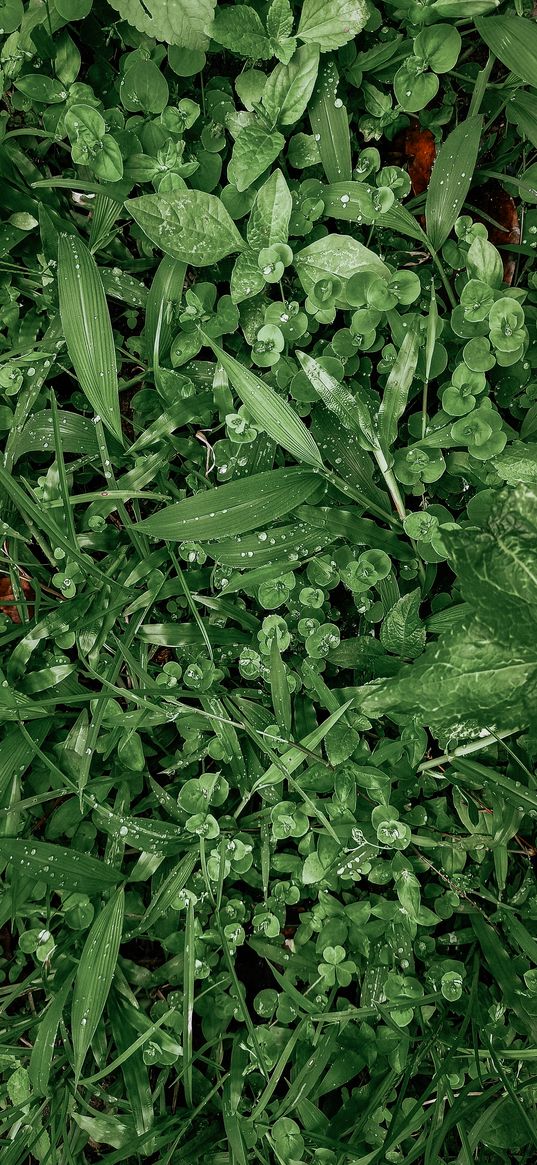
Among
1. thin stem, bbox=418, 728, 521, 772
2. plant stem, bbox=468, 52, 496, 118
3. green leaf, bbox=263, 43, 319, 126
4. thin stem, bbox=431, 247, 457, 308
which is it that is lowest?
thin stem, bbox=418, 728, 521, 772

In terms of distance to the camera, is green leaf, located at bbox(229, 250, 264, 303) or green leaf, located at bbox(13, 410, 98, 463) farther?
green leaf, located at bbox(13, 410, 98, 463)

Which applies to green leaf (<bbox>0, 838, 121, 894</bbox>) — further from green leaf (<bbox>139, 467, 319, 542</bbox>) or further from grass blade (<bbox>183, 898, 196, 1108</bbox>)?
green leaf (<bbox>139, 467, 319, 542</bbox>)

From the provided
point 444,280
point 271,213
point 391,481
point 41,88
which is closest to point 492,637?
point 391,481

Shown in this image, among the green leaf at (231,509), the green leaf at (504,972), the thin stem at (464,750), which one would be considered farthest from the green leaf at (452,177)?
the green leaf at (504,972)

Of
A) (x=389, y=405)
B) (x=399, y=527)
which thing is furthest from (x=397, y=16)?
(x=399, y=527)

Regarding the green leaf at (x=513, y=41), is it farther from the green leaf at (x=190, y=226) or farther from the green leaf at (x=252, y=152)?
the green leaf at (x=190, y=226)

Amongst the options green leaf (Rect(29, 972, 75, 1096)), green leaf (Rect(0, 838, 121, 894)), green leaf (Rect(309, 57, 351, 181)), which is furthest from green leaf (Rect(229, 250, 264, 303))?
green leaf (Rect(29, 972, 75, 1096))
